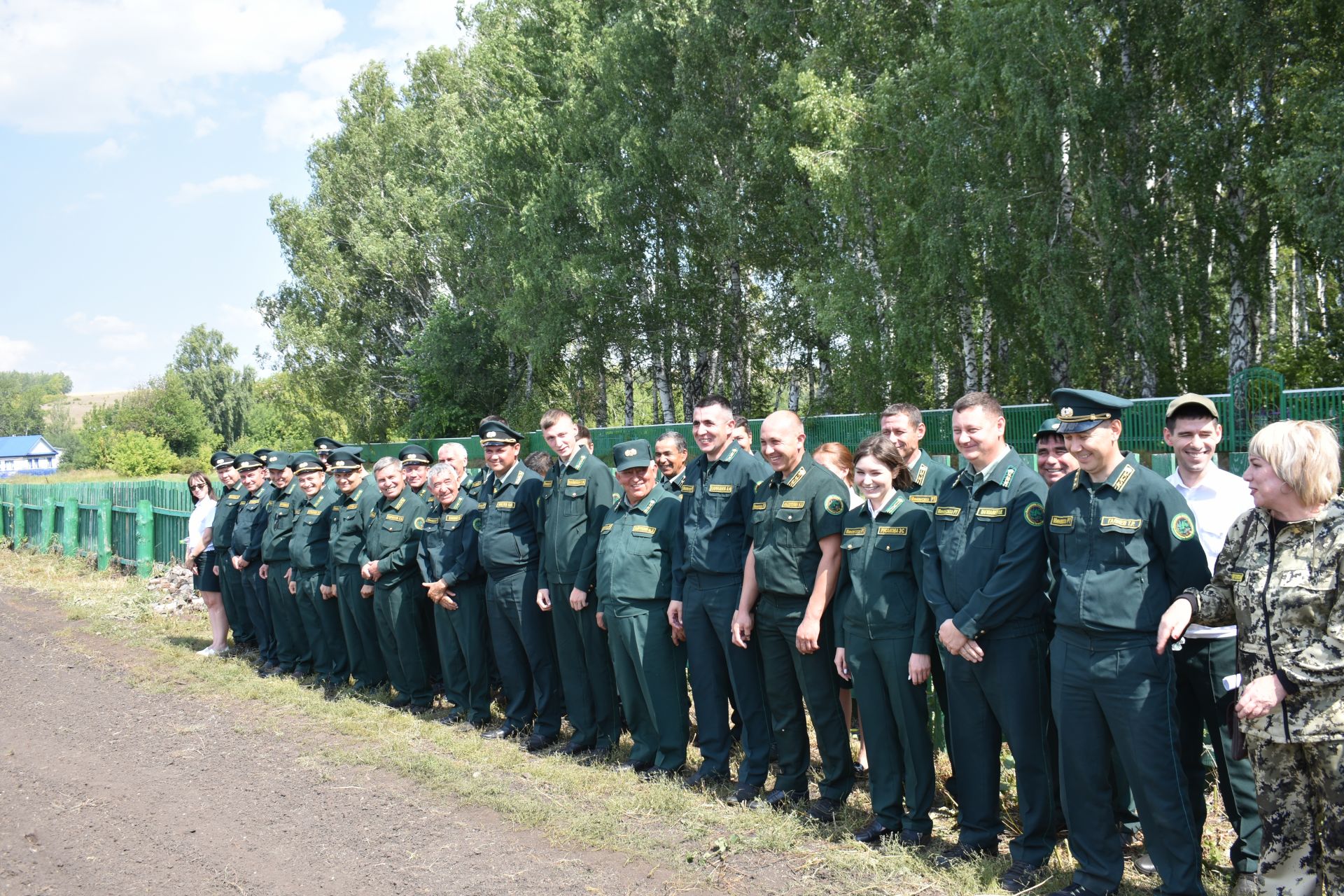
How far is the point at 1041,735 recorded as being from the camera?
13.6 ft

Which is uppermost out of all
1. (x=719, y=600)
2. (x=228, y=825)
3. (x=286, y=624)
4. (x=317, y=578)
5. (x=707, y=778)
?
(x=719, y=600)

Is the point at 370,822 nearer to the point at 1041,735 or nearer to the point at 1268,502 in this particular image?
the point at 1041,735

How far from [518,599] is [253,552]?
389 centimetres

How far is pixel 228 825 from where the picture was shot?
5195 millimetres

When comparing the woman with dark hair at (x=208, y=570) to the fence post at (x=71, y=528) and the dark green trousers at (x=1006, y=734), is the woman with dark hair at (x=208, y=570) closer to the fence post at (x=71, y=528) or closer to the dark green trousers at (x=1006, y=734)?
the dark green trousers at (x=1006, y=734)

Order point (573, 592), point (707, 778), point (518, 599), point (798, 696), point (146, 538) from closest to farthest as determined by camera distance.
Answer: point (798, 696), point (707, 778), point (573, 592), point (518, 599), point (146, 538)

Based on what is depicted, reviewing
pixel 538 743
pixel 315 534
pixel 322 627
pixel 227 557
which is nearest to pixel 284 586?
pixel 322 627

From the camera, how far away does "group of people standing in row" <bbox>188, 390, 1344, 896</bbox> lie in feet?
10.9

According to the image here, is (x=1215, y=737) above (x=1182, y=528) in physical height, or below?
below

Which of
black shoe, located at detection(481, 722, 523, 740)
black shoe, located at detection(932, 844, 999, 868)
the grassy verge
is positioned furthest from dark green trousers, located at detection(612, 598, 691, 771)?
black shoe, located at detection(932, 844, 999, 868)

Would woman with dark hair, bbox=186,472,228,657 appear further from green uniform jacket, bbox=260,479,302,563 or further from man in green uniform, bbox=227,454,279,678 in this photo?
green uniform jacket, bbox=260,479,302,563

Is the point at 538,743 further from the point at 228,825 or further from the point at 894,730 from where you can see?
the point at 894,730

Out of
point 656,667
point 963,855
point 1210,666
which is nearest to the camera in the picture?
point 1210,666

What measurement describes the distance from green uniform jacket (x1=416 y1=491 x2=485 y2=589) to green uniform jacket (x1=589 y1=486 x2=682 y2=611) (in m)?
1.35
